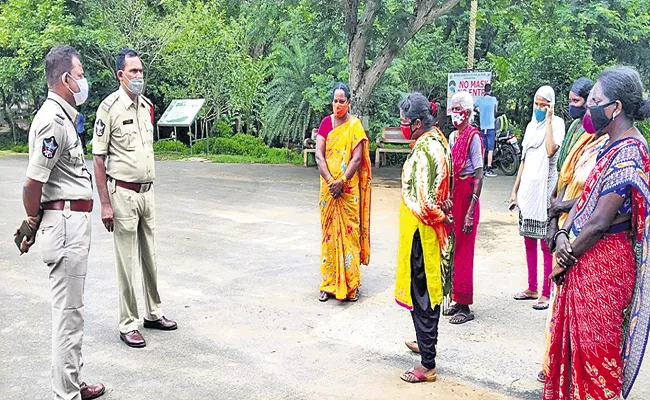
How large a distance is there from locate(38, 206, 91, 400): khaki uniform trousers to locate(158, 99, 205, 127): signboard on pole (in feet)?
42.9

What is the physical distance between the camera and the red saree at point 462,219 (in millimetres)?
4672

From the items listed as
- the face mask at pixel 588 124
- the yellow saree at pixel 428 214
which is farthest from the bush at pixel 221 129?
the face mask at pixel 588 124

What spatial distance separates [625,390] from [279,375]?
79.6 inches

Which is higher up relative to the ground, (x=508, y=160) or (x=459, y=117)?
(x=459, y=117)

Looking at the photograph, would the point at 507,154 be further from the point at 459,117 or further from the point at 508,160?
the point at 459,117

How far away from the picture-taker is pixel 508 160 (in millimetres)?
13156

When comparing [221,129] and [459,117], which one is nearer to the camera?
[459,117]

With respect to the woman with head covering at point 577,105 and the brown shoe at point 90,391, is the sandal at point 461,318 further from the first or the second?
the brown shoe at point 90,391

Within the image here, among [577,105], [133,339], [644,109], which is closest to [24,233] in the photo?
[133,339]

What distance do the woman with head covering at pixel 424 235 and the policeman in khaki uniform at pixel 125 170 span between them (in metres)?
1.93

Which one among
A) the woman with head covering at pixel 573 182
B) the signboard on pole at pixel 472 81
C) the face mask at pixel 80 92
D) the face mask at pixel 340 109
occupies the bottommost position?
the woman with head covering at pixel 573 182

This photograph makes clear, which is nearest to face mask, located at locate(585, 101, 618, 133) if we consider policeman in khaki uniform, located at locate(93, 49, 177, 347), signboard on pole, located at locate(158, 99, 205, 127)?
policeman in khaki uniform, located at locate(93, 49, 177, 347)

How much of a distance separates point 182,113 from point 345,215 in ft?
40.3

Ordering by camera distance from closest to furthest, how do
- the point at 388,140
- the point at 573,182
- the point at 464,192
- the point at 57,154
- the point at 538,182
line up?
the point at 57,154 → the point at 573,182 → the point at 464,192 → the point at 538,182 → the point at 388,140
